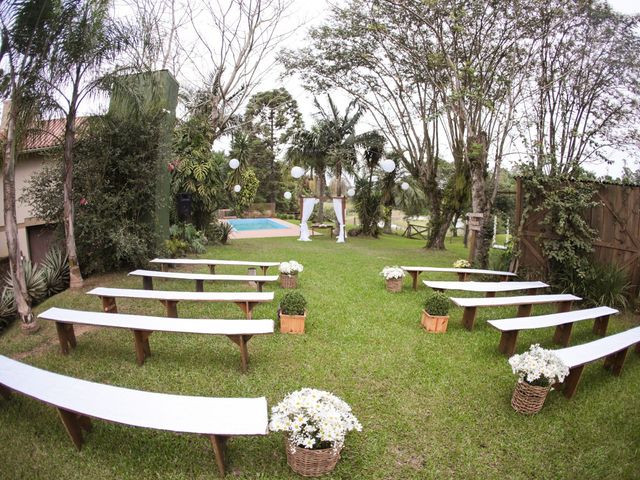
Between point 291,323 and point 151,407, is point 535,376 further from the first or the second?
point 151,407

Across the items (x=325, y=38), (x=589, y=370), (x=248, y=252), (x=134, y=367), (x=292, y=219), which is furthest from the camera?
(x=292, y=219)

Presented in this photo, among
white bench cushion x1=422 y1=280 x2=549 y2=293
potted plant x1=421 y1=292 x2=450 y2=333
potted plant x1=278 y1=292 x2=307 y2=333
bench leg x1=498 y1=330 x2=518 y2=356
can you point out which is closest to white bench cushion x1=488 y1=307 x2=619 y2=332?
bench leg x1=498 y1=330 x2=518 y2=356

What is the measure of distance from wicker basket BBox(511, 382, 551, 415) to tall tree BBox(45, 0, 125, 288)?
682 cm

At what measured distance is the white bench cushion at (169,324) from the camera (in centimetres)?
380

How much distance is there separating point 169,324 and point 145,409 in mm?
1460

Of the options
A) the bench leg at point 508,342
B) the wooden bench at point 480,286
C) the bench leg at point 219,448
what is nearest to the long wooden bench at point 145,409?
the bench leg at point 219,448

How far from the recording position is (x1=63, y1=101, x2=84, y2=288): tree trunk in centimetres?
601

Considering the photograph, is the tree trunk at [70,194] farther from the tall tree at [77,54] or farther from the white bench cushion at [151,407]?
the white bench cushion at [151,407]

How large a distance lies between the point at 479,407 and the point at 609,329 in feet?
12.1

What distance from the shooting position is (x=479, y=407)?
11.5 ft

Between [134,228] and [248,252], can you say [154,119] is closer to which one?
[134,228]

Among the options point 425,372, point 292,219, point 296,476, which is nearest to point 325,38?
point 425,372

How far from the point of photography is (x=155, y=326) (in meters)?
3.88

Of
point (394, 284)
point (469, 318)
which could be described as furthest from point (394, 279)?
point (469, 318)
